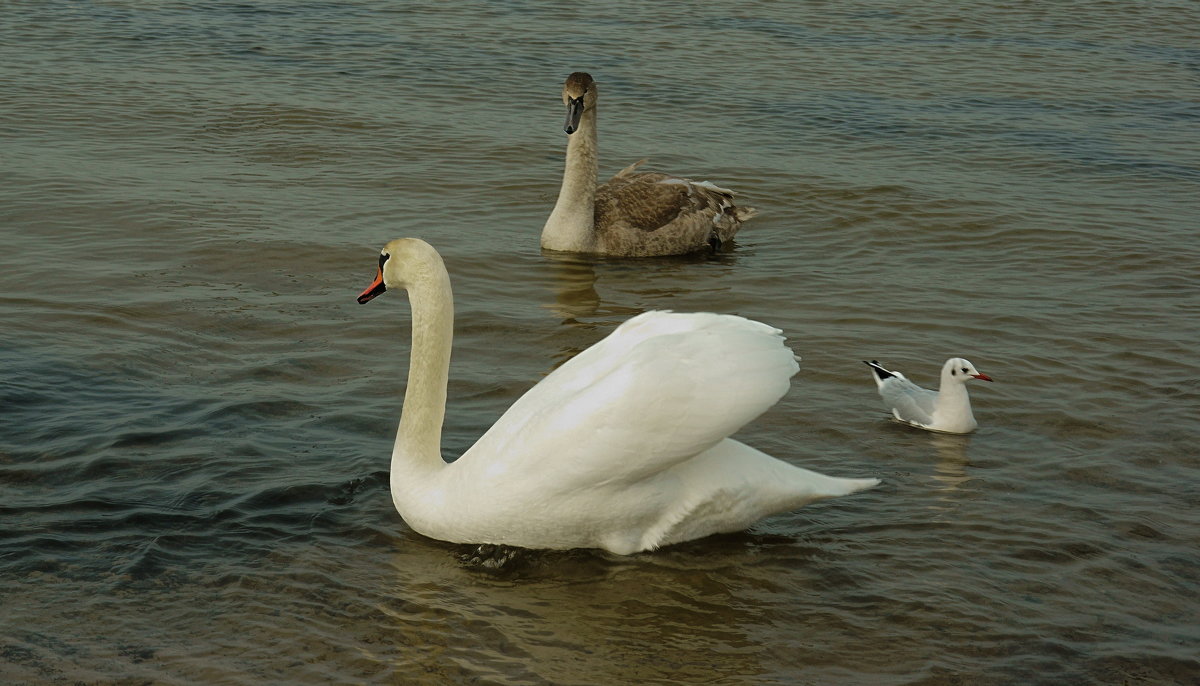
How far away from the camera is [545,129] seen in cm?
1370

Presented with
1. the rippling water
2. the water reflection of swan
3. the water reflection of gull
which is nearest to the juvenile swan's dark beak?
the rippling water

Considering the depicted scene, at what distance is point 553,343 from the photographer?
8.07 metres

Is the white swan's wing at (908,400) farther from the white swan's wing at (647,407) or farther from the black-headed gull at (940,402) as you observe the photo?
the white swan's wing at (647,407)

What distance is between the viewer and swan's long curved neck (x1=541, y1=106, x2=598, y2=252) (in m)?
10.2

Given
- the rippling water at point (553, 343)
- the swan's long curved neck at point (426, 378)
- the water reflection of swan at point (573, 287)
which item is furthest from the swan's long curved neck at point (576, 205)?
the swan's long curved neck at point (426, 378)

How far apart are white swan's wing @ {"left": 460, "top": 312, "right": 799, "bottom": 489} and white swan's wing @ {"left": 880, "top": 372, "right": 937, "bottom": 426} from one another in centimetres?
179

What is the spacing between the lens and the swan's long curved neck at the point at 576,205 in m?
10.2

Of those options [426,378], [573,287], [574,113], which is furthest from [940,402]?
[574,113]

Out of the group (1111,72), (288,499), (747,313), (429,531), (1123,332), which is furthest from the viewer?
(1111,72)

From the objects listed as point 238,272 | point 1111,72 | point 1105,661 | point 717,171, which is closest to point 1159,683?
point 1105,661

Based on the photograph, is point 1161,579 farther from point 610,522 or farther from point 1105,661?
point 610,522

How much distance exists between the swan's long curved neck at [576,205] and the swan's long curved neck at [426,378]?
4.69 meters

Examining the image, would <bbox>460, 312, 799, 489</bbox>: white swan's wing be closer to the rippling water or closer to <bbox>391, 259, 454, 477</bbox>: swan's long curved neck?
<bbox>391, 259, 454, 477</bbox>: swan's long curved neck

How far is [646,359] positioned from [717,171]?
25.3 ft
